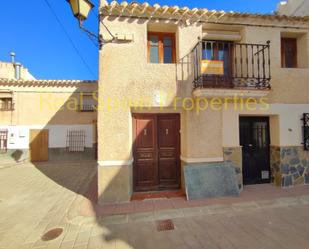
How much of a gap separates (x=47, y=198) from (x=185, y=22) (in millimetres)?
6577

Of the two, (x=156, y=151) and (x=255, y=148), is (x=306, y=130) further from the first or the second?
(x=156, y=151)

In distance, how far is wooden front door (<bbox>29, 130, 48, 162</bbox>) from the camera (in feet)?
40.1

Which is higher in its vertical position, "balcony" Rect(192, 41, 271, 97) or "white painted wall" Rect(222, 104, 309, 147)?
"balcony" Rect(192, 41, 271, 97)

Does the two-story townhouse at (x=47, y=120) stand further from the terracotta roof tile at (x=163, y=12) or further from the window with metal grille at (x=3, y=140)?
the terracotta roof tile at (x=163, y=12)

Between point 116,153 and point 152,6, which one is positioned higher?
point 152,6

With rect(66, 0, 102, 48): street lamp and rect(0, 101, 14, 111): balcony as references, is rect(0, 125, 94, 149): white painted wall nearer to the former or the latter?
rect(0, 101, 14, 111): balcony

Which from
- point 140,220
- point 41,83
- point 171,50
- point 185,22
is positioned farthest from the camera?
point 41,83

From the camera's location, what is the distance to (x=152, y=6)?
470cm

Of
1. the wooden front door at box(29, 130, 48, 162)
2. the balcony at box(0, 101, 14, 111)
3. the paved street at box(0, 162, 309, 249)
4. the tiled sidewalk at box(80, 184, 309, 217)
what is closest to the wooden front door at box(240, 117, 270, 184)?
the tiled sidewalk at box(80, 184, 309, 217)

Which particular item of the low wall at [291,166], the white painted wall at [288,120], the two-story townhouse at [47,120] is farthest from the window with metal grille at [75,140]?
the low wall at [291,166]

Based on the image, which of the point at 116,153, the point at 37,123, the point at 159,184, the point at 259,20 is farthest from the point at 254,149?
the point at 37,123

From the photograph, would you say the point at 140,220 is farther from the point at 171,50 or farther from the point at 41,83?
the point at 41,83

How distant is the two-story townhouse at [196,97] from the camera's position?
4676 millimetres

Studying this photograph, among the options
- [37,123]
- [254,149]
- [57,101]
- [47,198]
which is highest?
[57,101]
